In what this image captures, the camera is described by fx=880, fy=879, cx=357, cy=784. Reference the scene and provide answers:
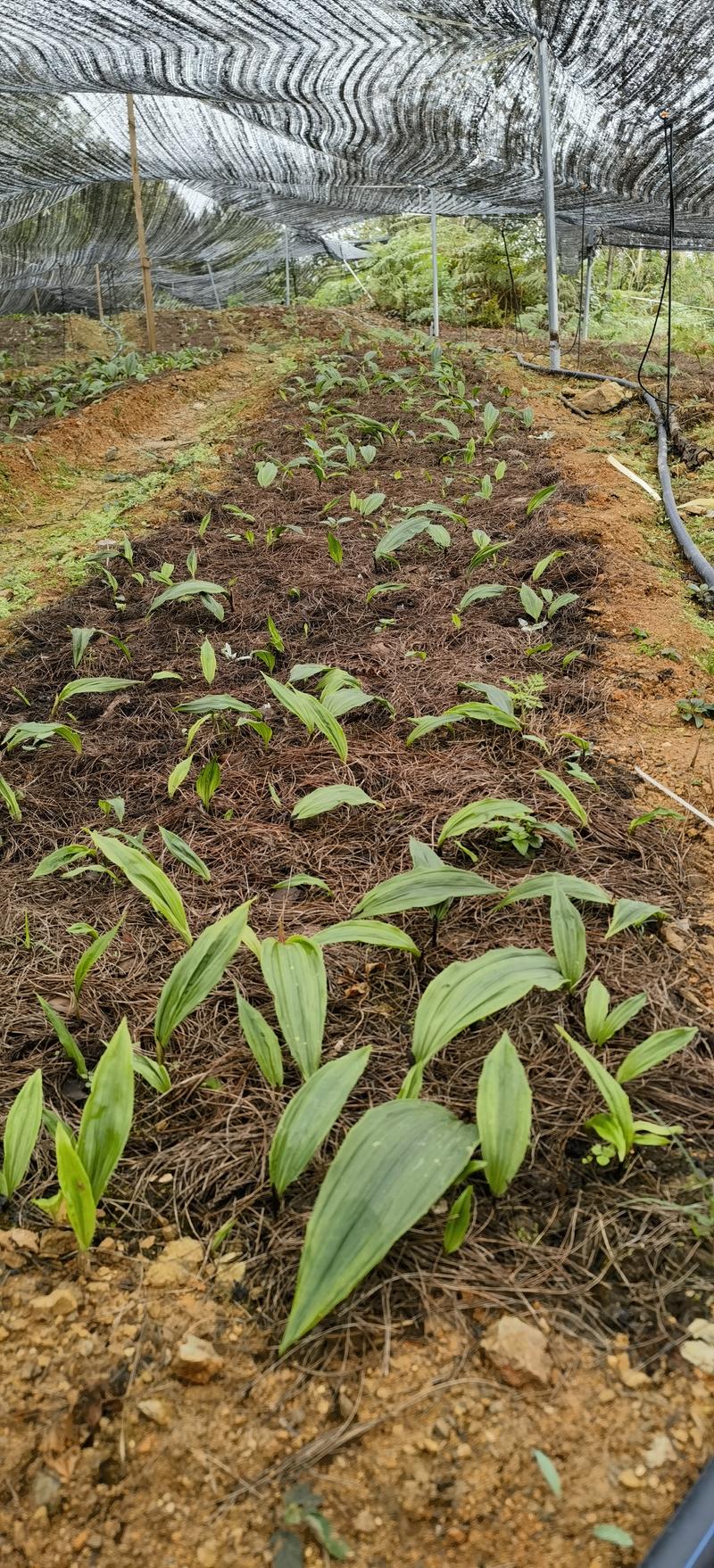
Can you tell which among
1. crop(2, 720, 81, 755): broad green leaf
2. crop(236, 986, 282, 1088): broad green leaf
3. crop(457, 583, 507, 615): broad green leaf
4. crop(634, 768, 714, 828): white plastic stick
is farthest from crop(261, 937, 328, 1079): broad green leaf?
crop(457, 583, 507, 615): broad green leaf

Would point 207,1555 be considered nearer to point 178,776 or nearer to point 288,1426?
point 288,1426

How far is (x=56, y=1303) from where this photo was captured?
133 centimetres

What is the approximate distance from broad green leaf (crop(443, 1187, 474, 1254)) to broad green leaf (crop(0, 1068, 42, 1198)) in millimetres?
715

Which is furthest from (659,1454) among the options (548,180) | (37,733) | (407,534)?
(548,180)

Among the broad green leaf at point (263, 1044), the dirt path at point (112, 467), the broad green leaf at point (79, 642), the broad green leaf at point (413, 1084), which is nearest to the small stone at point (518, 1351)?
the broad green leaf at point (413, 1084)

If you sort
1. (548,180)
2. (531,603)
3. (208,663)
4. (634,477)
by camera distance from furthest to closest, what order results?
(548,180) → (634,477) → (531,603) → (208,663)

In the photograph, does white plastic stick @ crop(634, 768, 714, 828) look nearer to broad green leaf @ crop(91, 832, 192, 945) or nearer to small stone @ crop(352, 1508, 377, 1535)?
broad green leaf @ crop(91, 832, 192, 945)

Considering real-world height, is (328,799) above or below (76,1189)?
above

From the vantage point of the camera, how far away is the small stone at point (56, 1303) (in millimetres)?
1322

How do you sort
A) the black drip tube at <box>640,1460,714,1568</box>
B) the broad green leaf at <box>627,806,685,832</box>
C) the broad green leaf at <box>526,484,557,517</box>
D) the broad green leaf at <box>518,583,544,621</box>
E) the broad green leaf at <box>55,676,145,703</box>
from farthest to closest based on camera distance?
the broad green leaf at <box>526,484,557,517</box>, the broad green leaf at <box>518,583,544,621</box>, the broad green leaf at <box>55,676,145,703</box>, the broad green leaf at <box>627,806,685,832</box>, the black drip tube at <box>640,1460,714,1568</box>

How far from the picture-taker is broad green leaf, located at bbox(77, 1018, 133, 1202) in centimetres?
143

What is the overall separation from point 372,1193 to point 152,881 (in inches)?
37.2

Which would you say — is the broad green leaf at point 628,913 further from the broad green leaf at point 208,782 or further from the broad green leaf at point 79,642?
the broad green leaf at point 79,642

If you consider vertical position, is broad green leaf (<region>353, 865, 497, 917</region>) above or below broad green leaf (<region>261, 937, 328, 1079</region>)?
above
